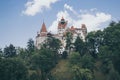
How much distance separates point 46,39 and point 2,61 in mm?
30527

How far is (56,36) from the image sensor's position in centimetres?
10006

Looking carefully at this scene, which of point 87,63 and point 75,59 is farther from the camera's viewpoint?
point 75,59

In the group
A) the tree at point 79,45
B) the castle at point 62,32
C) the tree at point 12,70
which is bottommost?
the tree at point 12,70

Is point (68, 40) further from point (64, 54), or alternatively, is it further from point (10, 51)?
point (10, 51)

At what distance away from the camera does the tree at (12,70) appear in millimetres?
65850

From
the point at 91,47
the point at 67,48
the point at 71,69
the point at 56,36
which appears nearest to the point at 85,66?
the point at 71,69

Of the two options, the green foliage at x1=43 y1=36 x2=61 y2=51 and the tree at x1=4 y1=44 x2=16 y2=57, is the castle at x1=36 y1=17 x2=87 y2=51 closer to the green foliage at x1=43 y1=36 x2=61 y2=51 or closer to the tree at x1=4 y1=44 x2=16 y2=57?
the green foliage at x1=43 y1=36 x2=61 y2=51

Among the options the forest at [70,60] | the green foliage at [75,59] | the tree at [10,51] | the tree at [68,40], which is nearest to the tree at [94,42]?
the forest at [70,60]

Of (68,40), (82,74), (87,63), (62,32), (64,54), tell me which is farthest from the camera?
(62,32)

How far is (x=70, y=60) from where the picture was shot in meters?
79.6

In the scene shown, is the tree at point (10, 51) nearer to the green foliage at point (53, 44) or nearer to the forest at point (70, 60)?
the forest at point (70, 60)

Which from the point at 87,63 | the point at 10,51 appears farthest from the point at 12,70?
the point at 10,51

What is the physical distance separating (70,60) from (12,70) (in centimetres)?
1711

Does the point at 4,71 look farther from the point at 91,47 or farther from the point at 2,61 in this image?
the point at 91,47
